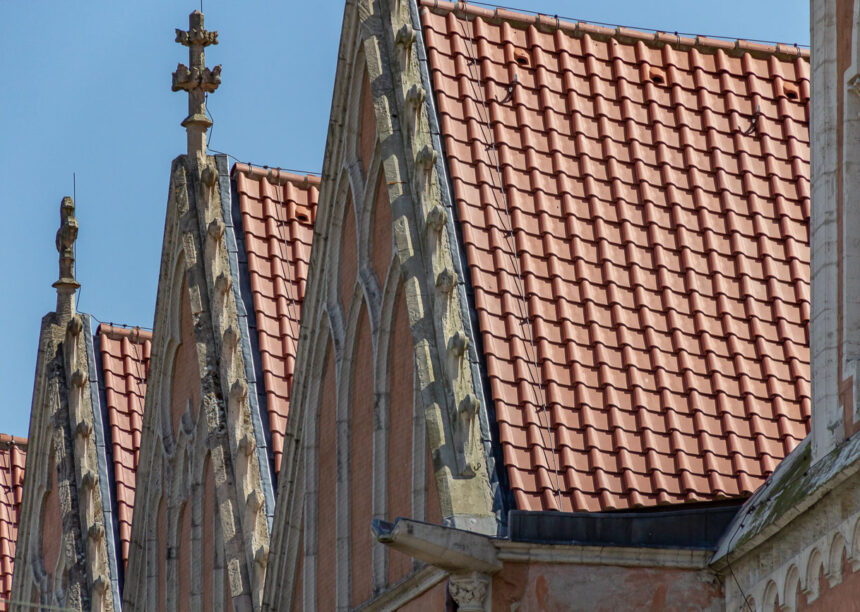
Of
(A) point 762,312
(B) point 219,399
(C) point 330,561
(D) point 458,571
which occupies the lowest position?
(D) point 458,571

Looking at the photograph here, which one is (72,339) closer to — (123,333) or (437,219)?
(123,333)

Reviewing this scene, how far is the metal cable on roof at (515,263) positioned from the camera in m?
14.9

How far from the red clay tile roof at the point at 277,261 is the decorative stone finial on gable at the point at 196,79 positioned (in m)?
0.62

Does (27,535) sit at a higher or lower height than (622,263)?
higher

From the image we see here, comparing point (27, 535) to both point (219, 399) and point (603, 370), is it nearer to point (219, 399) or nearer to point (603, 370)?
point (219, 399)

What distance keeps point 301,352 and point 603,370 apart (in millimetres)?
4362

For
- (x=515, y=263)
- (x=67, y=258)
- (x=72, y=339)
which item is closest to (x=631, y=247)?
(x=515, y=263)

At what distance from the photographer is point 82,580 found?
80.4 ft

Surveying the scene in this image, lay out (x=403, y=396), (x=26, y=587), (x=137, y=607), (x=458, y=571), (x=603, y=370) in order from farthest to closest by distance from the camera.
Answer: (x=26, y=587), (x=137, y=607), (x=403, y=396), (x=603, y=370), (x=458, y=571)

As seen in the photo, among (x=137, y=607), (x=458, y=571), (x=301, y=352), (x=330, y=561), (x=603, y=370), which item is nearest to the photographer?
(x=458, y=571)

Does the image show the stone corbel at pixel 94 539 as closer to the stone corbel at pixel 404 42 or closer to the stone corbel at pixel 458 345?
the stone corbel at pixel 404 42

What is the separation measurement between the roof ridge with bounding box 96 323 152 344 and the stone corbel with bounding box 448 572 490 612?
13995mm

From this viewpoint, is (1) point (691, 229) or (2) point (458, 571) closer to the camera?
(2) point (458, 571)

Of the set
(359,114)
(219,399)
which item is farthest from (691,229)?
(219,399)
